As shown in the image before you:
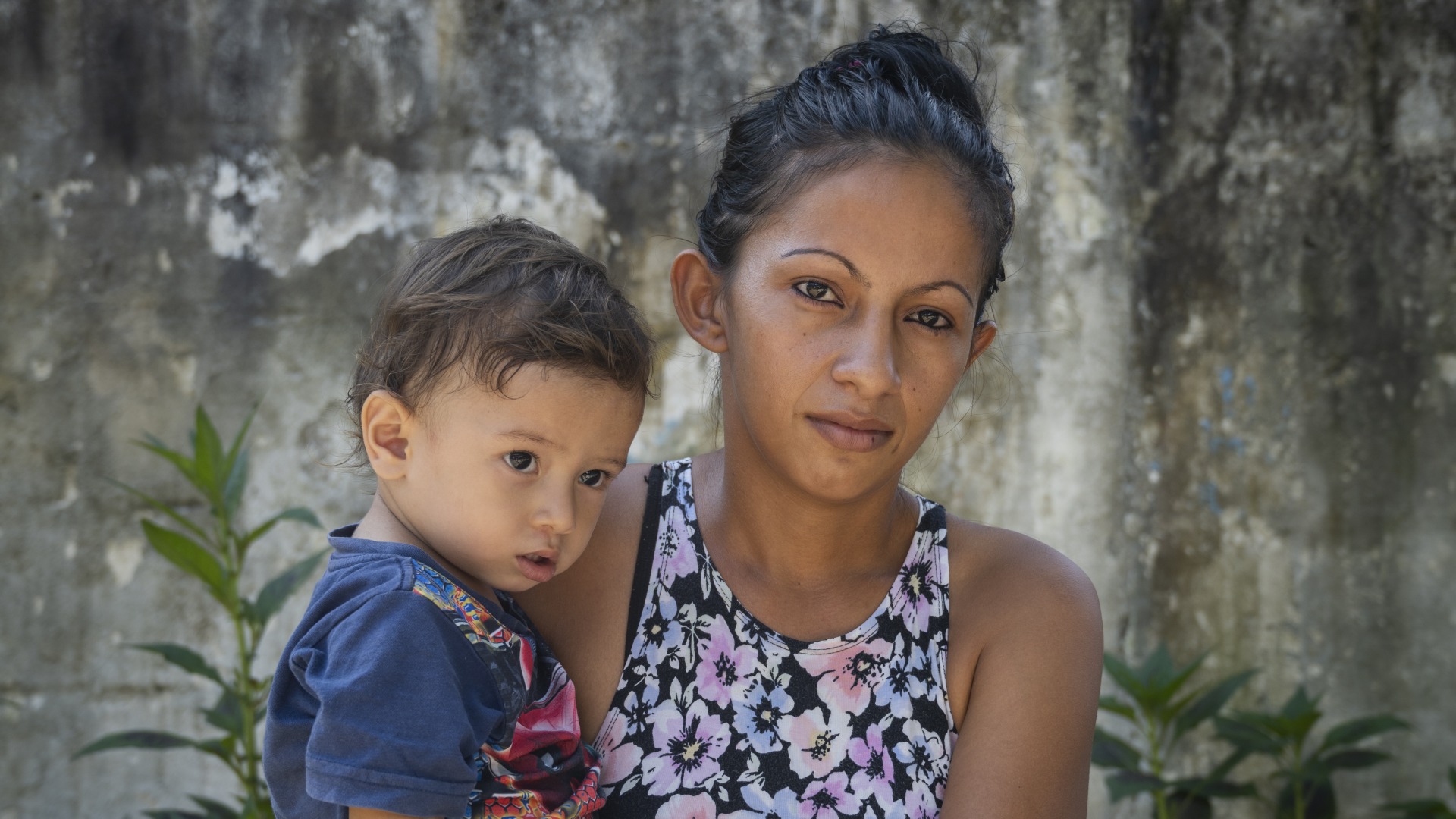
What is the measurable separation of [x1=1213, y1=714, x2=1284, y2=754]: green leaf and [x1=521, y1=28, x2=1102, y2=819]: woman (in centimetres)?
127

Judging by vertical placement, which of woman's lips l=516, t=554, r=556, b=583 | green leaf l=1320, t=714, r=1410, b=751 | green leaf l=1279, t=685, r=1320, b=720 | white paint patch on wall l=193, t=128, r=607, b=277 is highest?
white paint patch on wall l=193, t=128, r=607, b=277

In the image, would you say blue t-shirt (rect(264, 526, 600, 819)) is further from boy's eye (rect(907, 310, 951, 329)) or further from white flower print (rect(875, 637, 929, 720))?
boy's eye (rect(907, 310, 951, 329))

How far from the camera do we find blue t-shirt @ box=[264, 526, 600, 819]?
1.21m

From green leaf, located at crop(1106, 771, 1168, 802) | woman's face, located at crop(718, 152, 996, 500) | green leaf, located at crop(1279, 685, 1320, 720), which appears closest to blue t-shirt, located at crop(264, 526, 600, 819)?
woman's face, located at crop(718, 152, 996, 500)

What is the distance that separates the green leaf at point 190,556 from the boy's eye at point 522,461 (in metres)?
1.22

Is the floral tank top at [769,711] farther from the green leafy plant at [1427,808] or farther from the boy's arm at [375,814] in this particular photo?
the green leafy plant at [1427,808]

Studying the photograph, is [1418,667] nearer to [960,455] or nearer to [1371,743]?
[1371,743]

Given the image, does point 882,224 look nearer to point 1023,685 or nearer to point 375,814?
point 1023,685

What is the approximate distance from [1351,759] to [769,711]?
5.93ft

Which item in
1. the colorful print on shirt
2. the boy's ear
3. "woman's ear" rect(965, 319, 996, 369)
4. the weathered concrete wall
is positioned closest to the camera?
the colorful print on shirt

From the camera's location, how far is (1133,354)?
3338 millimetres

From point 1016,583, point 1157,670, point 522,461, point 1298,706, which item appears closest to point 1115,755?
point 1157,670

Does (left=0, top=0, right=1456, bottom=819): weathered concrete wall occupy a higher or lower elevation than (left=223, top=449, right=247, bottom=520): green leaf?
higher

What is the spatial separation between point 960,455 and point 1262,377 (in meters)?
0.82
